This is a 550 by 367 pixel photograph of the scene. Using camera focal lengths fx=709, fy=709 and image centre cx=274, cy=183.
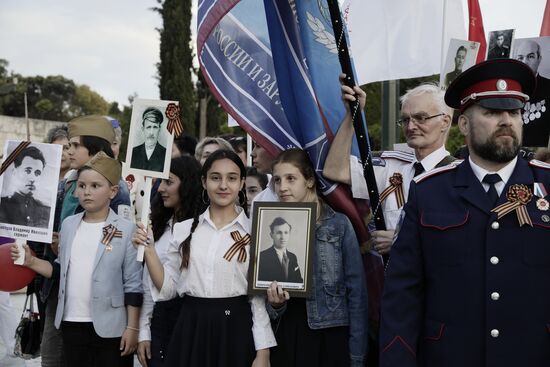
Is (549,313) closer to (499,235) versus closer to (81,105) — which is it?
(499,235)

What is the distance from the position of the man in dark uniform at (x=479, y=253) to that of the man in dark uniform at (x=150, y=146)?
1.71 m

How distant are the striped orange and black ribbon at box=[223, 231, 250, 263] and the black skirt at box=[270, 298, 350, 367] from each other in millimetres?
391

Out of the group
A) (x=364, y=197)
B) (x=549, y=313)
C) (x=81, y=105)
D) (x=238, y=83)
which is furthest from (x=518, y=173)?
(x=81, y=105)

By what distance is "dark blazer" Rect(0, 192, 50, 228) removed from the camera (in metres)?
4.86

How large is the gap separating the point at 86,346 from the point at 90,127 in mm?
1979

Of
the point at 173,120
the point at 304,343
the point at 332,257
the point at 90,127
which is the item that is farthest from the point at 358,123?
the point at 90,127

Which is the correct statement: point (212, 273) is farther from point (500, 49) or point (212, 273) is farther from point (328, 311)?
point (500, 49)

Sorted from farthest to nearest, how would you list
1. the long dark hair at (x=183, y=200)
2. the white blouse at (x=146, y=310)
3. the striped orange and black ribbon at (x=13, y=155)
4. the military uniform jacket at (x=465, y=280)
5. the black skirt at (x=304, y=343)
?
the long dark hair at (x=183, y=200) → the striped orange and black ribbon at (x=13, y=155) → the white blouse at (x=146, y=310) → the black skirt at (x=304, y=343) → the military uniform jacket at (x=465, y=280)

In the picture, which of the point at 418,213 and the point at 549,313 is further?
the point at 418,213

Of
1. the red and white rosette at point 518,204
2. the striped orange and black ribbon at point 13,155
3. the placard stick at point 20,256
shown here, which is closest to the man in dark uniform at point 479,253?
the red and white rosette at point 518,204

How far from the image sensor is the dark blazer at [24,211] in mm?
4859

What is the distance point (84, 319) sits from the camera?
4.71 meters

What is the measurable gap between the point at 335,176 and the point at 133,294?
1.61 meters

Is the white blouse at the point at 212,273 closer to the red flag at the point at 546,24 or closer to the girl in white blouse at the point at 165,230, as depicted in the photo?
the girl in white blouse at the point at 165,230
